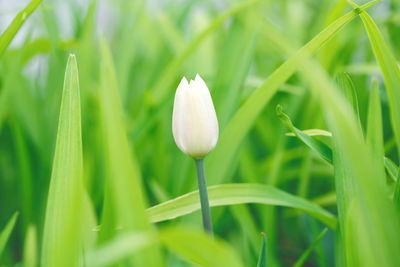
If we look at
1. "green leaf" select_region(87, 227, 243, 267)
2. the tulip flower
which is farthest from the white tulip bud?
"green leaf" select_region(87, 227, 243, 267)

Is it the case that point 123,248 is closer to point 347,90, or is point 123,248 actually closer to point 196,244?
point 196,244

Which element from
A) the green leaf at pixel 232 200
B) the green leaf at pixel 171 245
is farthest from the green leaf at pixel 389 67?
the green leaf at pixel 171 245

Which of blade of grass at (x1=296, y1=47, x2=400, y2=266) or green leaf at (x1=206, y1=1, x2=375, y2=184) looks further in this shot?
green leaf at (x1=206, y1=1, x2=375, y2=184)

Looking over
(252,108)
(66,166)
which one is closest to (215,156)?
(252,108)

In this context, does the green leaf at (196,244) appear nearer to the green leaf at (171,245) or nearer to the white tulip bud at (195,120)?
the green leaf at (171,245)

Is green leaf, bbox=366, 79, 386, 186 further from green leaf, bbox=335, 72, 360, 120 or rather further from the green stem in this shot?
the green stem

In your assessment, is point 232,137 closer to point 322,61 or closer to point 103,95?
point 103,95
